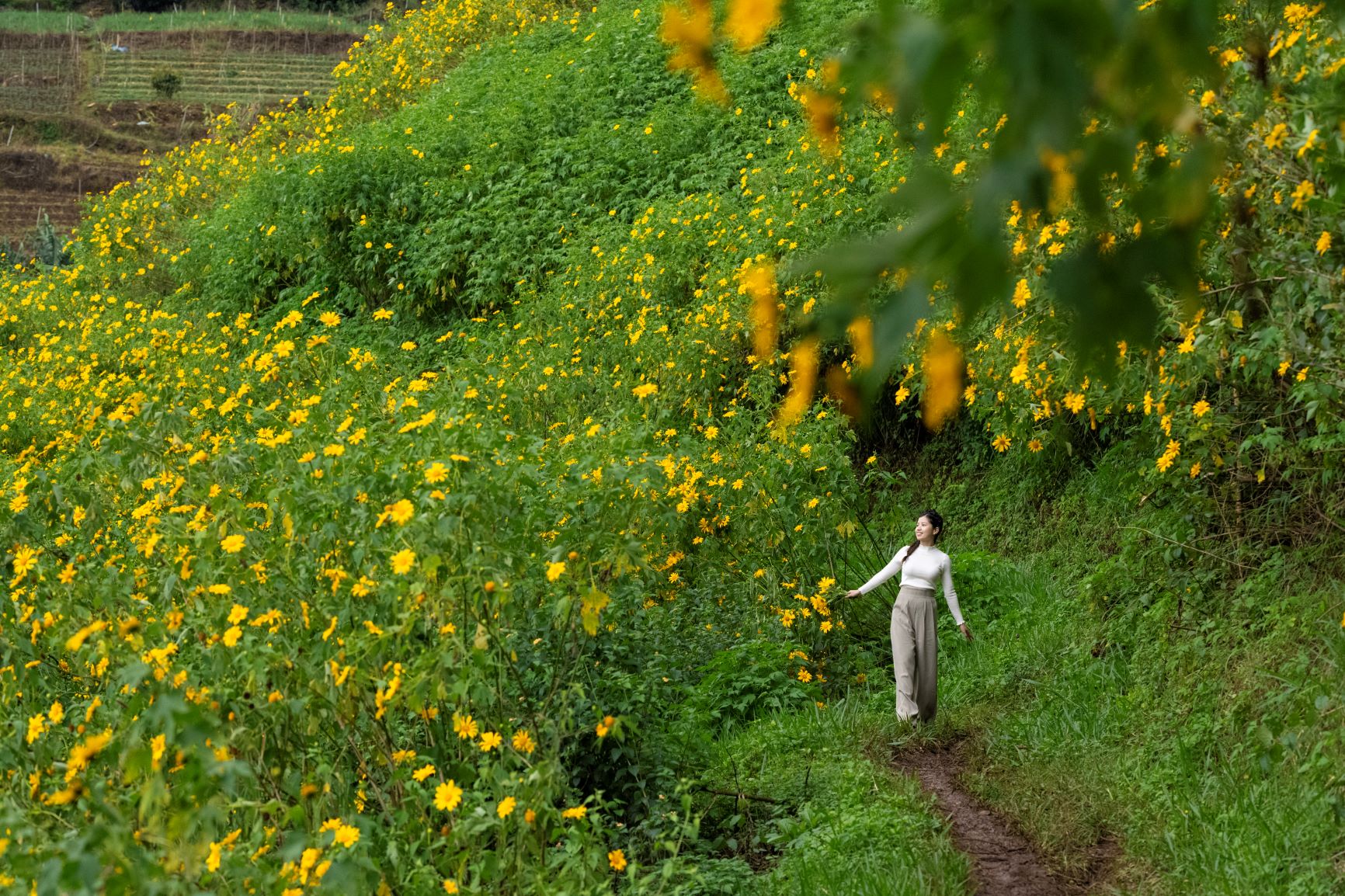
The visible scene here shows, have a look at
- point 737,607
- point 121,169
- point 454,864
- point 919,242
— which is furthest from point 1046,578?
point 121,169

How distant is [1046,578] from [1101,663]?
50.4 inches

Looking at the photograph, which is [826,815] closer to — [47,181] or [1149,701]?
[1149,701]

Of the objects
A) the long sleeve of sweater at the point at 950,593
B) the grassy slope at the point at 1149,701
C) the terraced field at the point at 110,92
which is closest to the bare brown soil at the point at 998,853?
the grassy slope at the point at 1149,701

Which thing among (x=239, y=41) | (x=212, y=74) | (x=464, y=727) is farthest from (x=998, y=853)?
(x=239, y=41)

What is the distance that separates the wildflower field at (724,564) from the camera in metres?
3.04

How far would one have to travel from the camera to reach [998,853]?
186 inches

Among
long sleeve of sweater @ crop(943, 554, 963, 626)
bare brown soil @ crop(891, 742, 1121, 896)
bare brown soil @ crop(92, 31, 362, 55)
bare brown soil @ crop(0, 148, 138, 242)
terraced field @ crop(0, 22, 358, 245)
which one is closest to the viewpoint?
bare brown soil @ crop(891, 742, 1121, 896)

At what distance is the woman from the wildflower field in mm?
149

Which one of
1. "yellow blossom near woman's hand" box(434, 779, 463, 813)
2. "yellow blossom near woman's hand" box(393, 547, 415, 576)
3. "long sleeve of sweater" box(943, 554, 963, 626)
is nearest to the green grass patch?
"long sleeve of sweater" box(943, 554, 963, 626)

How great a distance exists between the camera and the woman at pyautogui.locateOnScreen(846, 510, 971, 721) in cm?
600

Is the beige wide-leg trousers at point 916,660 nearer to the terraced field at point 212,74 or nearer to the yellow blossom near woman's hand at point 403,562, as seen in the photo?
the yellow blossom near woman's hand at point 403,562

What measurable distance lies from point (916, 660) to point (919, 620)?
7.2 inches

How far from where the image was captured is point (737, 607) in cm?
653

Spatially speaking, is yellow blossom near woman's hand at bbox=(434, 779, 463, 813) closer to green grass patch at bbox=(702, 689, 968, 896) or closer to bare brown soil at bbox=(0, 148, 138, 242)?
green grass patch at bbox=(702, 689, 968, 896)
